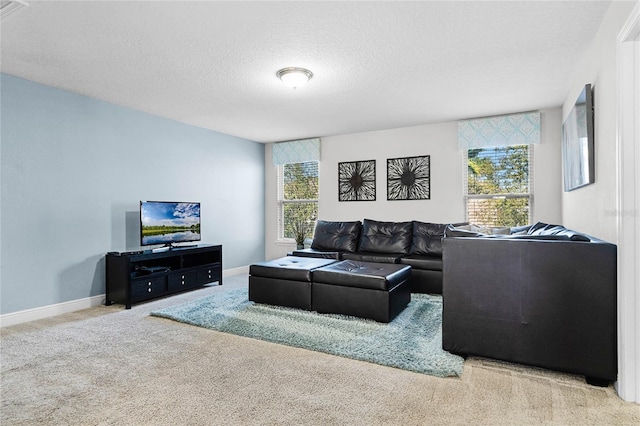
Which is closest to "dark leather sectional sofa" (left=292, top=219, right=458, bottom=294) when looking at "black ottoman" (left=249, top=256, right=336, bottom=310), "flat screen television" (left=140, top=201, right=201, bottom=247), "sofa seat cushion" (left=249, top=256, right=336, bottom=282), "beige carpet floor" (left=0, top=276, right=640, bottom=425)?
"sofa seat cushion" (left=249, top=256, right=336, bottom=282)

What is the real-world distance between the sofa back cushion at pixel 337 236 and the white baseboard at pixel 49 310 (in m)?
2.99

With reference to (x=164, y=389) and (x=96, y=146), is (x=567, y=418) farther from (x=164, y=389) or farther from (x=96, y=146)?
(x=96, y=146)

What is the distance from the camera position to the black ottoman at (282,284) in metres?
3.72

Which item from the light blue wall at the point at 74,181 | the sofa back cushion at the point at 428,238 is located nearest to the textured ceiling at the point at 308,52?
the light blue wall at the point at 74,181

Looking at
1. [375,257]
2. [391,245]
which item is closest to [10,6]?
[375,257]

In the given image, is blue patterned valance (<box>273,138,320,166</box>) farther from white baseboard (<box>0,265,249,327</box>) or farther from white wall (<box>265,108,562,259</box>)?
white baseboard (<box>0,265,249,327</box>)

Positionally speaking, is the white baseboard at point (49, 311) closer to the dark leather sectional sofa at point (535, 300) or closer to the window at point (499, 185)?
the dark leather sectional sofa at point (535, 300)

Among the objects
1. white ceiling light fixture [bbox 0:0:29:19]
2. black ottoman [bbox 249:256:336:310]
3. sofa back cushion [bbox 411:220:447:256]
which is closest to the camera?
white ceiling light fixture [bbox 0:0:29:19]

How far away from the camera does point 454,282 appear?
101 inches

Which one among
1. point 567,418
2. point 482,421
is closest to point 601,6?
point 567,418

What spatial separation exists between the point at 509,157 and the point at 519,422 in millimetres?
4094

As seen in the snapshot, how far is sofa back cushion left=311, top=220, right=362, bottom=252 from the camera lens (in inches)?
215

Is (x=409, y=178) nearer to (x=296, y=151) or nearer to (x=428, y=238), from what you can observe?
(x=428, y=238)

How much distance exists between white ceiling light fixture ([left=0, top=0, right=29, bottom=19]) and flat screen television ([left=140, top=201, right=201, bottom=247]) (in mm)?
2320
